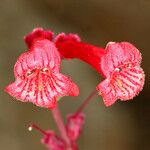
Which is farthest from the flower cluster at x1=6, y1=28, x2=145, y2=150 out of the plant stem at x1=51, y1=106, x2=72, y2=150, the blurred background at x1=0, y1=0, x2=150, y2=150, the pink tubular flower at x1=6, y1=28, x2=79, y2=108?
the blurred background at x1=0, y1=0, x2=150, y2=150

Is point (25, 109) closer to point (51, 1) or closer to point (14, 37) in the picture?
→ point (14, 37)

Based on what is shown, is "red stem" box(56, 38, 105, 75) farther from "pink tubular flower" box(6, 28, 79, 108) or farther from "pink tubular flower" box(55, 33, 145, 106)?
"pink tubular flower" box(6, 28, 79, 108)

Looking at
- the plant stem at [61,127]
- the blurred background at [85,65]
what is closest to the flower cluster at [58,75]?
the plant stem at [61,127]

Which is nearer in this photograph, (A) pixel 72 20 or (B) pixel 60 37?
(B) pixel 60 37

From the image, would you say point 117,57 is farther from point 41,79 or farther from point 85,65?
point 85,65

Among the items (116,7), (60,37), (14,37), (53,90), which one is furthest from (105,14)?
(53,90)
